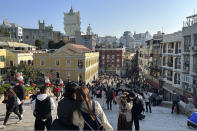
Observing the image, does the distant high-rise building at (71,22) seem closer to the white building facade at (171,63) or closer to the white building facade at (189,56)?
the white building facade at (171,63)

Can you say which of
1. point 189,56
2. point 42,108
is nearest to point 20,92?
point 42,108

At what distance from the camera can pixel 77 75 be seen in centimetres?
3675

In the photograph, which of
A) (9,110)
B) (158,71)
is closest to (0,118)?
(9,110)

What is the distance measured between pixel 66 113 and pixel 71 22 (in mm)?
148625

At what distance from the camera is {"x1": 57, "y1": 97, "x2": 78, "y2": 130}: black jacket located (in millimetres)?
3338

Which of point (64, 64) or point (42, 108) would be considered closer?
point (42, 108)

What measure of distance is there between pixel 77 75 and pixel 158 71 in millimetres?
15169

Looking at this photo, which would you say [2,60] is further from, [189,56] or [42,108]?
[42,108]

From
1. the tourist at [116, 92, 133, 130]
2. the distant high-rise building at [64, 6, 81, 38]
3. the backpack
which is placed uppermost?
the distant high-rise building at [64, 6, 81, 38]

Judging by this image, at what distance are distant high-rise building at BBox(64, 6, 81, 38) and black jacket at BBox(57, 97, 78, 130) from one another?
14417 centimetres

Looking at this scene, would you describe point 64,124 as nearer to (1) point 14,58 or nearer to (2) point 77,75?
(2) point 77,75

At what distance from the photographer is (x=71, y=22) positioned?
146 m

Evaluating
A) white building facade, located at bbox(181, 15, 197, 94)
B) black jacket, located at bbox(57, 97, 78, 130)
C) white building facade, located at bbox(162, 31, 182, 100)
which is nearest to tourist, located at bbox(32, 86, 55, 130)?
black jacket, located at bbox(57, 97, 78, 130)

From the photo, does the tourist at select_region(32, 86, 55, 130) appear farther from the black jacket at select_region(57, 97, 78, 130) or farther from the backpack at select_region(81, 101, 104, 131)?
the backpack at select_region(81, 101, 104, 131)
